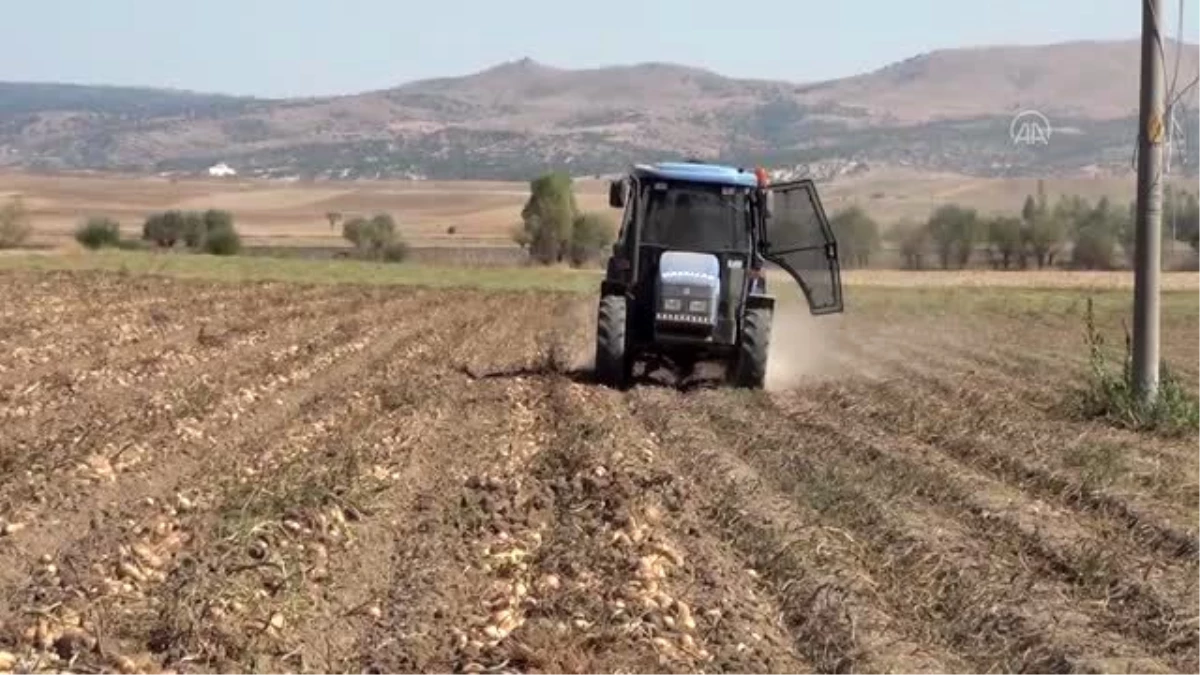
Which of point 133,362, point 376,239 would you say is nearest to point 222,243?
point 376,239

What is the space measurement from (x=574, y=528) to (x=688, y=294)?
805 centimetres

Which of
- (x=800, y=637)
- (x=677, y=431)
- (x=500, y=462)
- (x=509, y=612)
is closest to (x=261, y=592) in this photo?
(x=509, y=612)

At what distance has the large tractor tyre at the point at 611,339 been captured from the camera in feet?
58.7

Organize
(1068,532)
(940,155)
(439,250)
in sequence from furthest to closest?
(940,155), (439,250), (1068,532)

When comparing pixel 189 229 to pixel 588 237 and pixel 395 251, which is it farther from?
pixel 588 237

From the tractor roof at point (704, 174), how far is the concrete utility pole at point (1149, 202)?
13.9ft

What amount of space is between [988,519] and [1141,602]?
6.79 ft

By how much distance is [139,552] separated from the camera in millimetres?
8547

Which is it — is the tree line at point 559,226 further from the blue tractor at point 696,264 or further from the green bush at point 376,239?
→ the blue tractor at point 696,264

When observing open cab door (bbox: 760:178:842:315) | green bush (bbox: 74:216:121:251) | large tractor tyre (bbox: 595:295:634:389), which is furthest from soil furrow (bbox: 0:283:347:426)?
green bush (bbox: 74:216:121:251)

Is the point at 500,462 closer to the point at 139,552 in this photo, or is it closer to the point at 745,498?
the point at 745,498

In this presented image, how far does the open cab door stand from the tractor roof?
1.09ft

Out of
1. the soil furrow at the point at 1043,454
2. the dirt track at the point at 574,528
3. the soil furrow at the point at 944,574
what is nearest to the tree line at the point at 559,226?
the dirt track at the point at 574,528

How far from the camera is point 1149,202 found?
14.7 m
